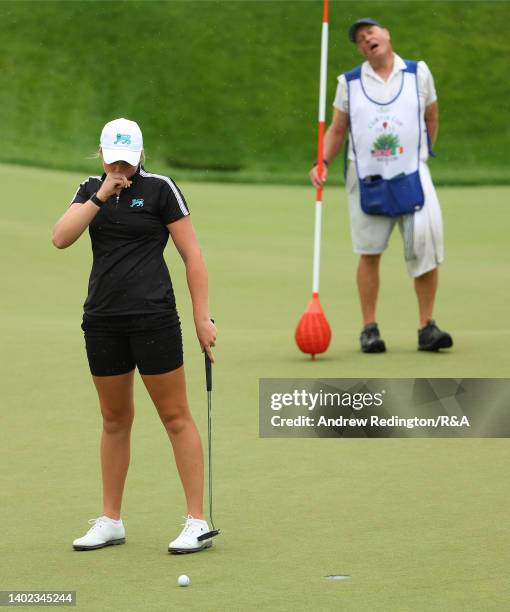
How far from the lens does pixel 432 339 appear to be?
10031 millimetres

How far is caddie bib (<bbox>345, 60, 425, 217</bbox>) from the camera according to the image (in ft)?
33.1

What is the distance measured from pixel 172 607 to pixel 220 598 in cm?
18

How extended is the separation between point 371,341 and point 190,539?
451cm

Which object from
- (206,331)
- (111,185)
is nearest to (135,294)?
(206,331)

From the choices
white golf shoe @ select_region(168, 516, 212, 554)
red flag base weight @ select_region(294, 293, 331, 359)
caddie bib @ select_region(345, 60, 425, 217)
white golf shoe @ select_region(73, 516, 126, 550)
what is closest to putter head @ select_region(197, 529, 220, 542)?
white golf shoe @ select_region(168, 516, 212, 554)

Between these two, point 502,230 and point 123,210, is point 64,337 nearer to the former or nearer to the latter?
point 123,210

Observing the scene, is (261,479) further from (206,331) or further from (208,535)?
(206,331)

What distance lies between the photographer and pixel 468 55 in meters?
25.5

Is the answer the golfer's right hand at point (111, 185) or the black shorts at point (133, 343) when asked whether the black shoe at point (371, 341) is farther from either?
the golfer's right hand at point (111, 185)

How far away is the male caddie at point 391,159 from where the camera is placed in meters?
10.1

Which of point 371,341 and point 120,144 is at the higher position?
point 120,144

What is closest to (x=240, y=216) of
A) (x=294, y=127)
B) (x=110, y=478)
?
(x=294, y=127)

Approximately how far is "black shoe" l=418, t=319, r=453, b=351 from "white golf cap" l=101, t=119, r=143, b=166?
4.62m

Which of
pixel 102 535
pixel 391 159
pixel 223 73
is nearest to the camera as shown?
pixel 102 535
